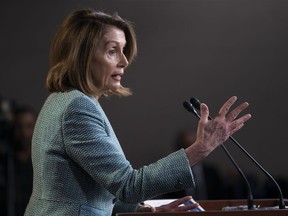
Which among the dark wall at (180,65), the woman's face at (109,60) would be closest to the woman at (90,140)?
the woman's face at (109,60)

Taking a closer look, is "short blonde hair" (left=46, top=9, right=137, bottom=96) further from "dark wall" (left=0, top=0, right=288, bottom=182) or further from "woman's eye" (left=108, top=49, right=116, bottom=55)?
"dark wall" (left=0, top=0, right=288, bottom=182)

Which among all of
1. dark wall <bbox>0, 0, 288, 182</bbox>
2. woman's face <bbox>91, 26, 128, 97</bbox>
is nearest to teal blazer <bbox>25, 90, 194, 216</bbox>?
woman's face <bbox>91, 26, 128, 97</bbox>

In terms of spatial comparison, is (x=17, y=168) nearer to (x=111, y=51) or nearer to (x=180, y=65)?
(x=180, y=65)

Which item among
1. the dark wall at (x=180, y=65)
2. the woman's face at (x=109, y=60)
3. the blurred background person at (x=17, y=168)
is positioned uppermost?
the woman's face at (x=109, y=60)

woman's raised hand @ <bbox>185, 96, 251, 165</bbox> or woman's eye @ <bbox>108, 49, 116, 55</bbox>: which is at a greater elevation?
woman's eye @ <bbox>108, 49, 116, 55</bbox>

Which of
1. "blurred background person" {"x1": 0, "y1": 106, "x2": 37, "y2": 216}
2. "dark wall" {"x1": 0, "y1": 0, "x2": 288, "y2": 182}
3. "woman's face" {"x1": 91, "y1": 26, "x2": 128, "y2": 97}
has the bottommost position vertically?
"blurred background person" {"x1": 0, "y1": 106, "x2": 37, "y2": 216}

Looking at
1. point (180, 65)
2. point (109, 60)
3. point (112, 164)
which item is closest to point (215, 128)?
point (112, 164)

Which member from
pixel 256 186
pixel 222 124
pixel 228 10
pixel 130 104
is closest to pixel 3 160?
pixel 130 104

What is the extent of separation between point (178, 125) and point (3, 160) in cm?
145

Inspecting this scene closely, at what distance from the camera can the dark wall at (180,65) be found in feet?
16.6

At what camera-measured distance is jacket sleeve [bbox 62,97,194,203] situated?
175 cm

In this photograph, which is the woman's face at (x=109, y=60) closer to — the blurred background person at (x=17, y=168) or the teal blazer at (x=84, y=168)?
the teal blazer at (x=84, y=168)

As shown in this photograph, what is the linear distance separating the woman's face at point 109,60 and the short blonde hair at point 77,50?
0.06ft

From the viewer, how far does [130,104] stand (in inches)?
203
